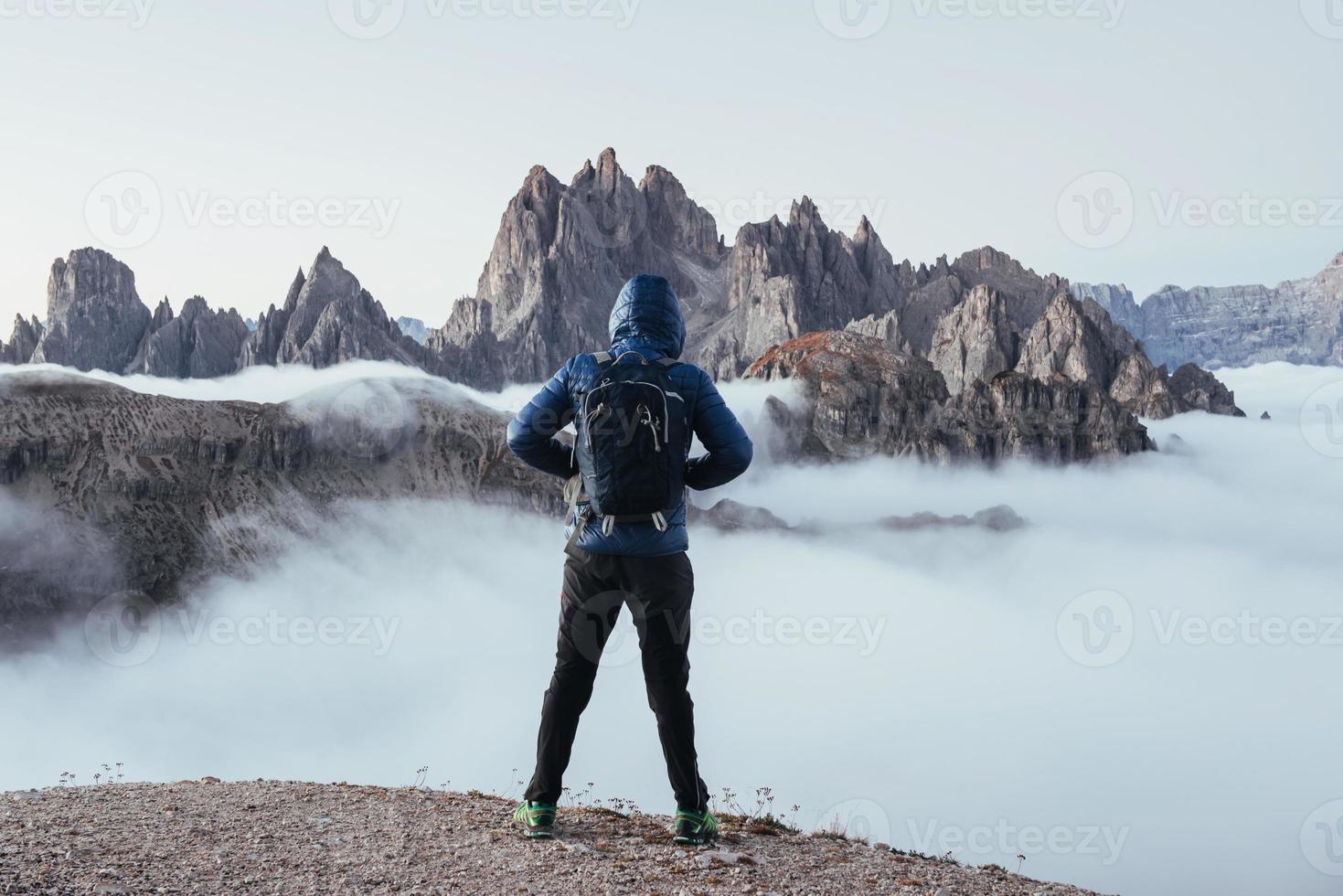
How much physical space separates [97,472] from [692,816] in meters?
195

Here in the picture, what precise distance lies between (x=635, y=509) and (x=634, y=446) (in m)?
0.53

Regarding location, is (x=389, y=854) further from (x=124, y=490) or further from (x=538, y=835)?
(x=124, y=490)

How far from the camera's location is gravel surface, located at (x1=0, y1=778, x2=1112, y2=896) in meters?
7.02

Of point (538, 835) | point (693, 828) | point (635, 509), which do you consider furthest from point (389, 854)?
point (635, 509)

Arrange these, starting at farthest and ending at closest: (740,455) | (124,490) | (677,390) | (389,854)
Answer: (124,490) → (740,455) → (677,390) → (389,854)

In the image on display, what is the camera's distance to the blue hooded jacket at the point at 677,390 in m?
8.14

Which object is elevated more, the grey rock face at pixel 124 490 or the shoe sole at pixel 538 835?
the shoe sole at pixel 538 835

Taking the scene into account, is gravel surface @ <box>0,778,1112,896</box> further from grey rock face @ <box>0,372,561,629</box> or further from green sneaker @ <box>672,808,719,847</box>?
grey rock face @ <box>0,372,561,629</box>

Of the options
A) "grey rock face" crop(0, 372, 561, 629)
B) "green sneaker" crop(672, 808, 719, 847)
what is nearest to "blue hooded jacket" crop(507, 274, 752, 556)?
"green sneaker" crop(672, 808, 719, 847)

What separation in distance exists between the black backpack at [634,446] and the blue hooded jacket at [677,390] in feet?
0.45

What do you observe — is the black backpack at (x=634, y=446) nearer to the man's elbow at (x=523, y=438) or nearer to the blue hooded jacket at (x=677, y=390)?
the blue hooded jacket at (x=677, y=390)

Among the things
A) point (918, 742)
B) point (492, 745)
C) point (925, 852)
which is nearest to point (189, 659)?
point (492, 745)

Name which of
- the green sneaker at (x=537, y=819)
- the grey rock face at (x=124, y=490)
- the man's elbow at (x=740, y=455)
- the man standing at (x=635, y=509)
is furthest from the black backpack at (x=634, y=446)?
the grey rock face at (x=124, y=490)

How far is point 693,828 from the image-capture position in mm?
8273
